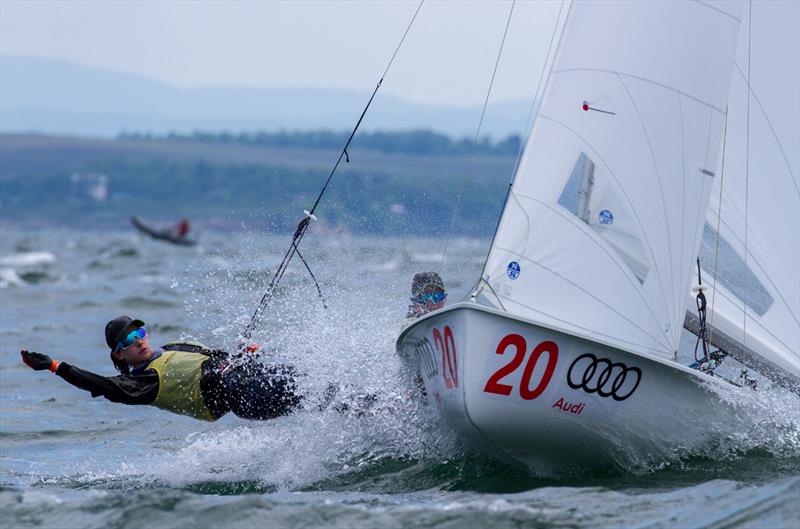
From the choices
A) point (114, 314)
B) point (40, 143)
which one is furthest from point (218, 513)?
point (40, 143)

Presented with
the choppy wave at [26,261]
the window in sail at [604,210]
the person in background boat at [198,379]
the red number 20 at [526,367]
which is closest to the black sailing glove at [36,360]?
the person in background boat at [198,379]

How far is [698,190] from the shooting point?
568cm

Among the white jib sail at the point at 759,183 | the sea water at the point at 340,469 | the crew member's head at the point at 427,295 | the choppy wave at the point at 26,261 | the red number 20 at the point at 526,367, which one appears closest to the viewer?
the sea water at the point at 340,469

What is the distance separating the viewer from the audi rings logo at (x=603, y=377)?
16.9 ft

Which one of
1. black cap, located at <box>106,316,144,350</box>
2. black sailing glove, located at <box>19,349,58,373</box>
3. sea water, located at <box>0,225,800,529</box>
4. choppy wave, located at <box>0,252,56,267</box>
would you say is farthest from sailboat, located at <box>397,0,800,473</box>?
choppy wave, located at <box>0,252,56,267</box>

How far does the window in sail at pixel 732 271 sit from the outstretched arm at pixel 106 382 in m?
2.91

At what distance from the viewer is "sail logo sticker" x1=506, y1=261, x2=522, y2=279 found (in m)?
5.49

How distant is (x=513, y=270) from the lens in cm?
550

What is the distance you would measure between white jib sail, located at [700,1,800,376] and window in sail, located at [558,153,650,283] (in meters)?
1.07

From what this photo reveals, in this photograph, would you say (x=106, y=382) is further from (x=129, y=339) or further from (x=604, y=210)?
(x=604, y=210)

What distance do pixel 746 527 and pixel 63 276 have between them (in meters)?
22.6

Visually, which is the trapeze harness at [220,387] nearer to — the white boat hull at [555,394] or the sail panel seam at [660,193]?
the white boat hull at [555,394]

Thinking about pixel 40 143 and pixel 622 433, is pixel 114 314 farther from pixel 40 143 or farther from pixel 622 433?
pixel 40 143

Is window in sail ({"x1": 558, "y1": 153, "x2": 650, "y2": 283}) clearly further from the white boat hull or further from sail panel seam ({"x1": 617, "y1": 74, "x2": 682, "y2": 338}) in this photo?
the white boat hull
